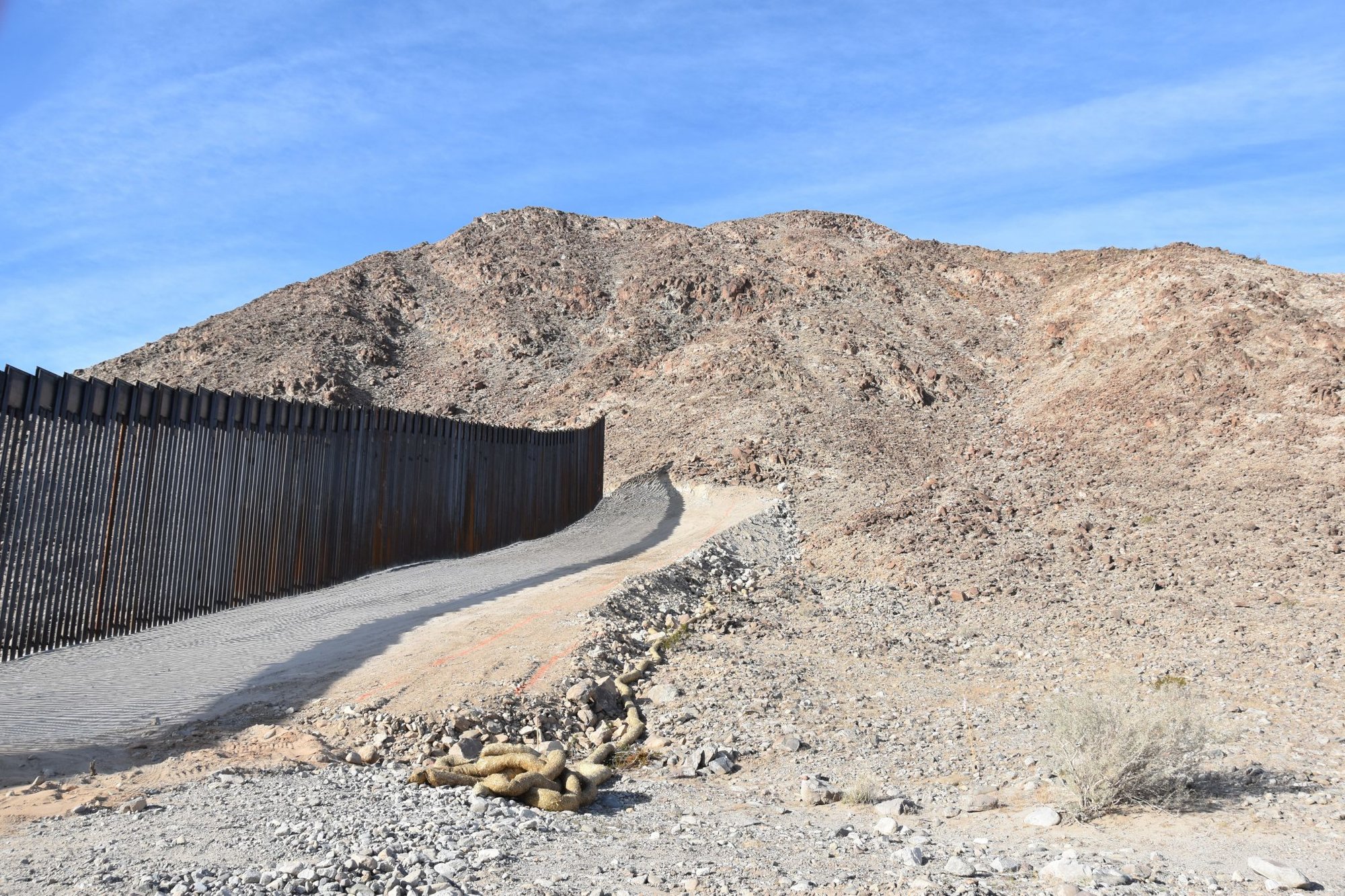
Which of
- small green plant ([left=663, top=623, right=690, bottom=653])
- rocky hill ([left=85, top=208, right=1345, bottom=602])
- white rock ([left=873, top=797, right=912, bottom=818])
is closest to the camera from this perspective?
white rock ([left=873, top=797, right=912, bottom=818])

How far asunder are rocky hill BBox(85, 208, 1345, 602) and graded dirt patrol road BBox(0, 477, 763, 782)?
607 cm

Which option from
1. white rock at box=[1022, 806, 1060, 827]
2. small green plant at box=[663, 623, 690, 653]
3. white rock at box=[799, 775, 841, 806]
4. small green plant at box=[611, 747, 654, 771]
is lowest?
small green plant at box=[611, 747, 654, 771]

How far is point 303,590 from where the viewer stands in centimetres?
1176

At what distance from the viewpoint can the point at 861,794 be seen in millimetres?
6488

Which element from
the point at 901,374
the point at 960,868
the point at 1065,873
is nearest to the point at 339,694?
the point at 960,868

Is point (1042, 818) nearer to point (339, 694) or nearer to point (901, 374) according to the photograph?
point (339, 694)

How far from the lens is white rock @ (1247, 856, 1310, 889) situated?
4.91 meters

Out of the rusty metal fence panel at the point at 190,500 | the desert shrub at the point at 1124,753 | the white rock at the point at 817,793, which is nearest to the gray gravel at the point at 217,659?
the rusty metal fence panel at the point at 190,500

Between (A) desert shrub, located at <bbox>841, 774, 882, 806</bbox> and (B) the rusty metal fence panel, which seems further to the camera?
(B) the rusty metal fence panel

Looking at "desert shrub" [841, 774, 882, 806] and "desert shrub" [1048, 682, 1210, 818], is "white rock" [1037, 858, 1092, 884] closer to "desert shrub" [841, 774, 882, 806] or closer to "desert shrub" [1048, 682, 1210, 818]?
→ "desert shrub" [1048, 682, 1210, 818]

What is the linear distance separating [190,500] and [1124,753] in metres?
8.81

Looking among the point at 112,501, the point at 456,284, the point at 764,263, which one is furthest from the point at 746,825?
the point at 456,284

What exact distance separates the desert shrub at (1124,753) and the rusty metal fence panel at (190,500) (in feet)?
26.9

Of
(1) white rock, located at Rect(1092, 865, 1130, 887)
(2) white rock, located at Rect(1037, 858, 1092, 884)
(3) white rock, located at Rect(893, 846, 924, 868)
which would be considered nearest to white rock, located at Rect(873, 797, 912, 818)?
(3) white rock, located at Rect(893, 846, 924, 868)
